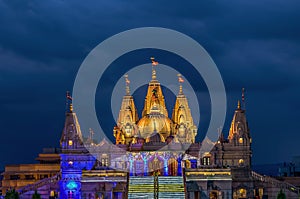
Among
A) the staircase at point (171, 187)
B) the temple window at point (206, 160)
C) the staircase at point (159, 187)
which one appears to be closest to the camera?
the staircase at point (171, 187)

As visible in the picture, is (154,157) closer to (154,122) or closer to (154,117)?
(154,122)

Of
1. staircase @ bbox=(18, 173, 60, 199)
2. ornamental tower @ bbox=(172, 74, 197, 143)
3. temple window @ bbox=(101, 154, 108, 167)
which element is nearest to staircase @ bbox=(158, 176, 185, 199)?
temple window @ bbox=(101, 154, 108, 167)

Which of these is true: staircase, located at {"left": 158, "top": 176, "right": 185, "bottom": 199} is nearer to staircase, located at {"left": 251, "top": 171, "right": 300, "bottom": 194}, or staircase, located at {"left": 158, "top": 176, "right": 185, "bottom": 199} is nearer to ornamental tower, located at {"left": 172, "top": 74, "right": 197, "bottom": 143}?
staircase, located at {"left": 251, "top": 171, "right": 300, "bottom": 194}

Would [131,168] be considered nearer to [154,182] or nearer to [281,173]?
[154,182]

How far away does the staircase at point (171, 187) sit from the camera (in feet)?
214

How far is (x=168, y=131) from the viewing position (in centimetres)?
8794

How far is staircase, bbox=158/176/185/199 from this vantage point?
214 ft

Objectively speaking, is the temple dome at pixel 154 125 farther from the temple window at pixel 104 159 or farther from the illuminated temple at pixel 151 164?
the temple window at pixel 104 159

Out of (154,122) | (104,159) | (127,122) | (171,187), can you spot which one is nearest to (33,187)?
(104,159)

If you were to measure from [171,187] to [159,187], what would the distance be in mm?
1168

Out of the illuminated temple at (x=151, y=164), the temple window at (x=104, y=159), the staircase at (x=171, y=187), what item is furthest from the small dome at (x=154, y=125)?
the staircase at (x=171, y=187)

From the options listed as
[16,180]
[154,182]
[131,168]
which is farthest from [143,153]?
[16,180]

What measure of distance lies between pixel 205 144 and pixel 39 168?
23.6 m

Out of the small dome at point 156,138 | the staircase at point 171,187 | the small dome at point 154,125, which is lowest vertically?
the staircase at point 171,187
